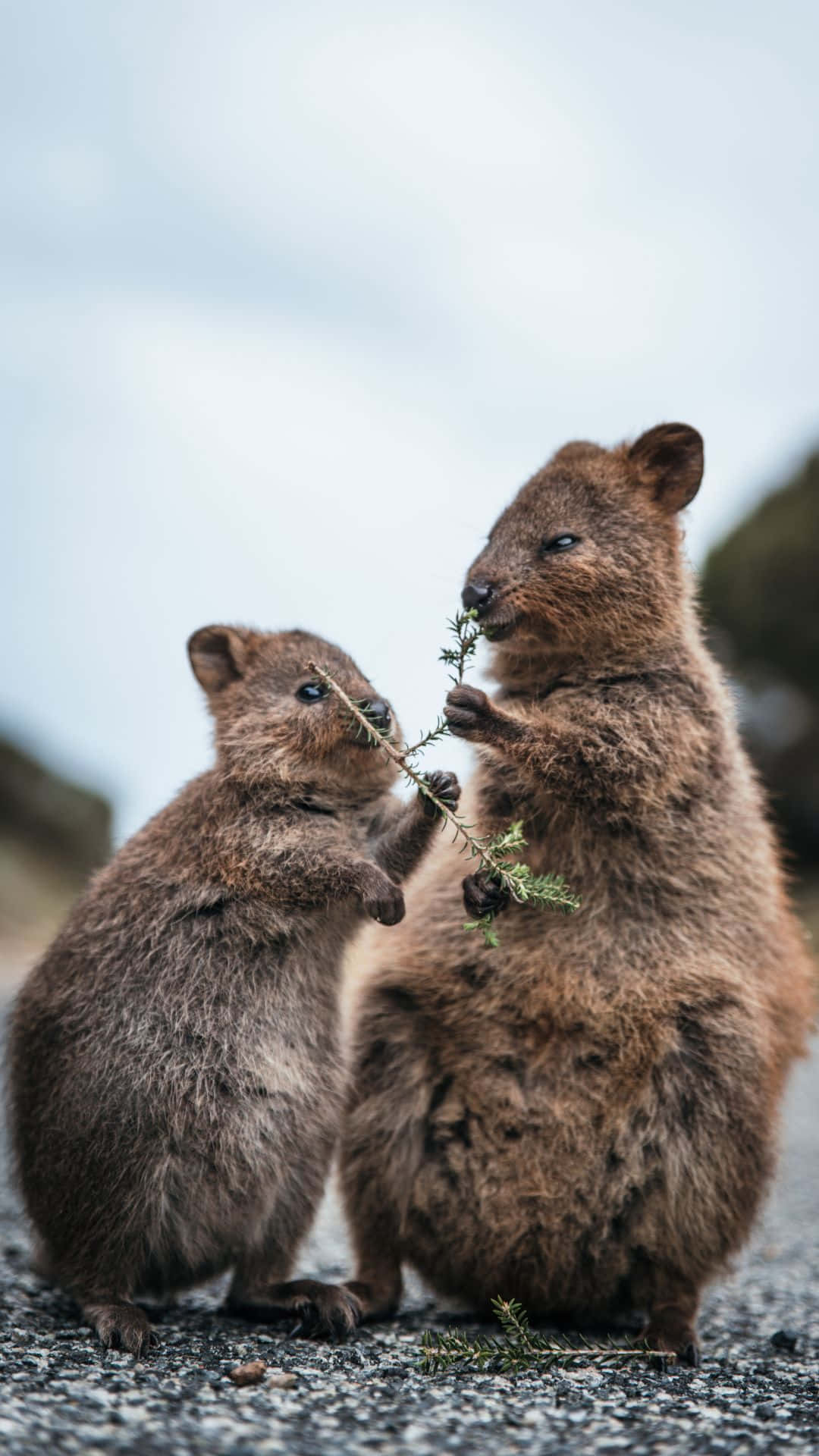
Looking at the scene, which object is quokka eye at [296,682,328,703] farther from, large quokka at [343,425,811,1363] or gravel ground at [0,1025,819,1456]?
gravel ground at [0,1025,819,1456]

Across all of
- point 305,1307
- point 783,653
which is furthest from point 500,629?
point 783,653

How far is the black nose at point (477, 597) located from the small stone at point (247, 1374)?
10.2ft

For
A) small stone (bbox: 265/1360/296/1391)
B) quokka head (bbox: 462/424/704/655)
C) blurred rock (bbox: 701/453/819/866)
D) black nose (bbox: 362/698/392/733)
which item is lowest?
small stone (bbox: 265/1360/296/1391)

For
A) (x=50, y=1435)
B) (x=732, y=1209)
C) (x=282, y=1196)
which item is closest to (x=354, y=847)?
(x=282, y=1196)

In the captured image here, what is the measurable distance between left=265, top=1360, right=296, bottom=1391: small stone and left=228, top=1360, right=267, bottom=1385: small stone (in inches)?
1.4


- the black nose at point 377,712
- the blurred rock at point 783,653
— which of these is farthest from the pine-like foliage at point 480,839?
the blurred rock at point 783,653

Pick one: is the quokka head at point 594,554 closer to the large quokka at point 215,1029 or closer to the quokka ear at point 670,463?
the quokka ear at point 670,463

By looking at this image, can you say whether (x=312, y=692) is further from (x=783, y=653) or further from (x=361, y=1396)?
(x=783, y=653)

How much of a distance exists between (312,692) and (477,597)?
830 millimetres

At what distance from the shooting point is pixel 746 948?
6.03m

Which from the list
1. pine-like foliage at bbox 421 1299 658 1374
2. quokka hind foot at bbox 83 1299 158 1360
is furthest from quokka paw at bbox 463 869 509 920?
quokka hind foot at bbox 83 1299 158 1360

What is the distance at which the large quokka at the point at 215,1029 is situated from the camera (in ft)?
16.9

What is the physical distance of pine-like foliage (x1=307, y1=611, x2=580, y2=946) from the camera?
5.27 m

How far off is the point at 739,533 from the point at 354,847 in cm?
2719
